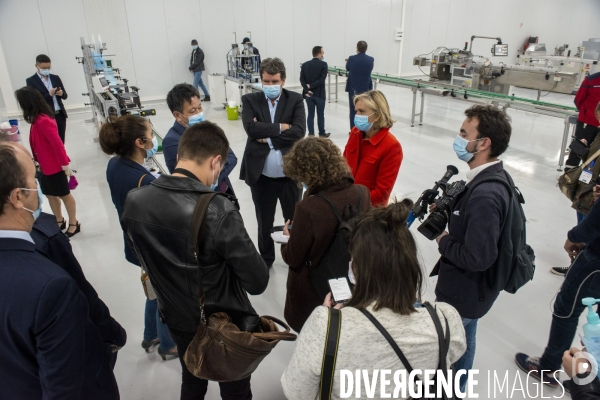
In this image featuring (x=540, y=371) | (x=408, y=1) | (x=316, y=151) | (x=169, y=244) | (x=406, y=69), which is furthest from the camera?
(x=406, y=69)

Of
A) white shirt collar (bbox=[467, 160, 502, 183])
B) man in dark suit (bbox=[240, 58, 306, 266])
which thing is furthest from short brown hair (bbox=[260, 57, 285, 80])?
white shirt collar (bbox=[467, 160, 502, 183])

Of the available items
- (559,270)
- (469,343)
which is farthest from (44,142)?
(559,270)

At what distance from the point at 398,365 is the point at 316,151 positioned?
102 centimetres

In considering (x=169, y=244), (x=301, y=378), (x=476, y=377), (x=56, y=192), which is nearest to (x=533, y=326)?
(x=476, y=377)

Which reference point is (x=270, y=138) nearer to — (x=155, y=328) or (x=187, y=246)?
(x=155, y=328)

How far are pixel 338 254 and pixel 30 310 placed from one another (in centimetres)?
111

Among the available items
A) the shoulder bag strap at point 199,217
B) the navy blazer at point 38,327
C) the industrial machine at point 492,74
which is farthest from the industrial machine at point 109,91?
the industrial machine at point 492,74

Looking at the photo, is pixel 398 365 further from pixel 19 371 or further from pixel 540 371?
pixel 540 371

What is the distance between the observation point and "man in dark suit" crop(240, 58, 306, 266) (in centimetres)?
282

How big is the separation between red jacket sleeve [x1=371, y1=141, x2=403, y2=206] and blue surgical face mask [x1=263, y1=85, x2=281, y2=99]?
1.00 metres

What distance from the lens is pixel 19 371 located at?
3.65 feet

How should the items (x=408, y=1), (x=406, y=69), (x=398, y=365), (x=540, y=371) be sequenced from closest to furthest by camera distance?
(x=398, y=365) → (x=540, y=371) → (x=408, y=1) → (x=406, y=69)

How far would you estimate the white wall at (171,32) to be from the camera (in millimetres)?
7934

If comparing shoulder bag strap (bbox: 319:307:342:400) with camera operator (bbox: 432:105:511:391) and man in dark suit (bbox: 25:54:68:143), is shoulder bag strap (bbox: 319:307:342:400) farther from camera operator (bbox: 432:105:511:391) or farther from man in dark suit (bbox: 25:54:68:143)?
man in dark suit (bbox: 25:54:68:143)
